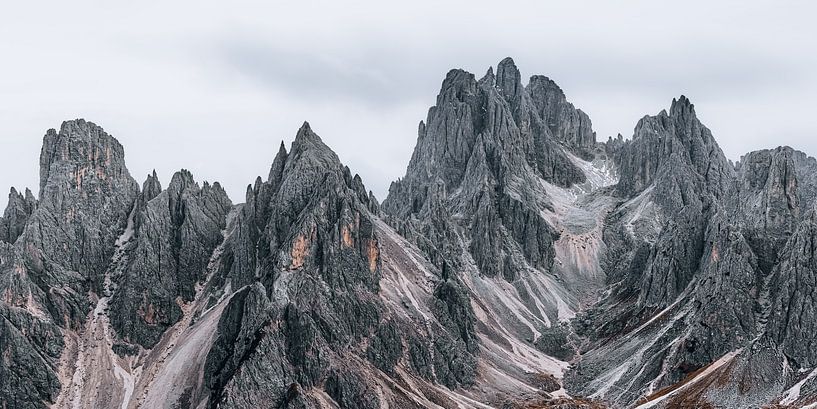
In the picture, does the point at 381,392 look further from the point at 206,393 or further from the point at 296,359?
the point at 206,393

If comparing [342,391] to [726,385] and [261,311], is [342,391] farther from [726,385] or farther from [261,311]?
[726,385]

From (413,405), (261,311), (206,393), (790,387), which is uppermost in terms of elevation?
(261,311)

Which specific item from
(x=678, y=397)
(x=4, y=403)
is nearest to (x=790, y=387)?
(x=678, y=397)

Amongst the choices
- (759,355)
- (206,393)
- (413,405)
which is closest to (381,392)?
(413,405)

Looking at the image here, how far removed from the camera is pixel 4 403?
200 meters

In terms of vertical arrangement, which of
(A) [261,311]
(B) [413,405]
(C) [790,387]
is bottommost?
(C) [790,387]

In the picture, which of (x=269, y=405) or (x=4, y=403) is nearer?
(x=269, y=405)

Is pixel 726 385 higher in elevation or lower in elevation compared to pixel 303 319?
lower

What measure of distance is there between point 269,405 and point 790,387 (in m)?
108

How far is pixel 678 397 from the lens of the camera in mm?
194125

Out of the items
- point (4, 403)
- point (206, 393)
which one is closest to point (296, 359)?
point (206, 393)

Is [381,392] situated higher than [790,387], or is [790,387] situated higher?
[381,392]

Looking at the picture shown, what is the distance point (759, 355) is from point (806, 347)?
1165cm

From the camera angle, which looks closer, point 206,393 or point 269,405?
point 269,405
